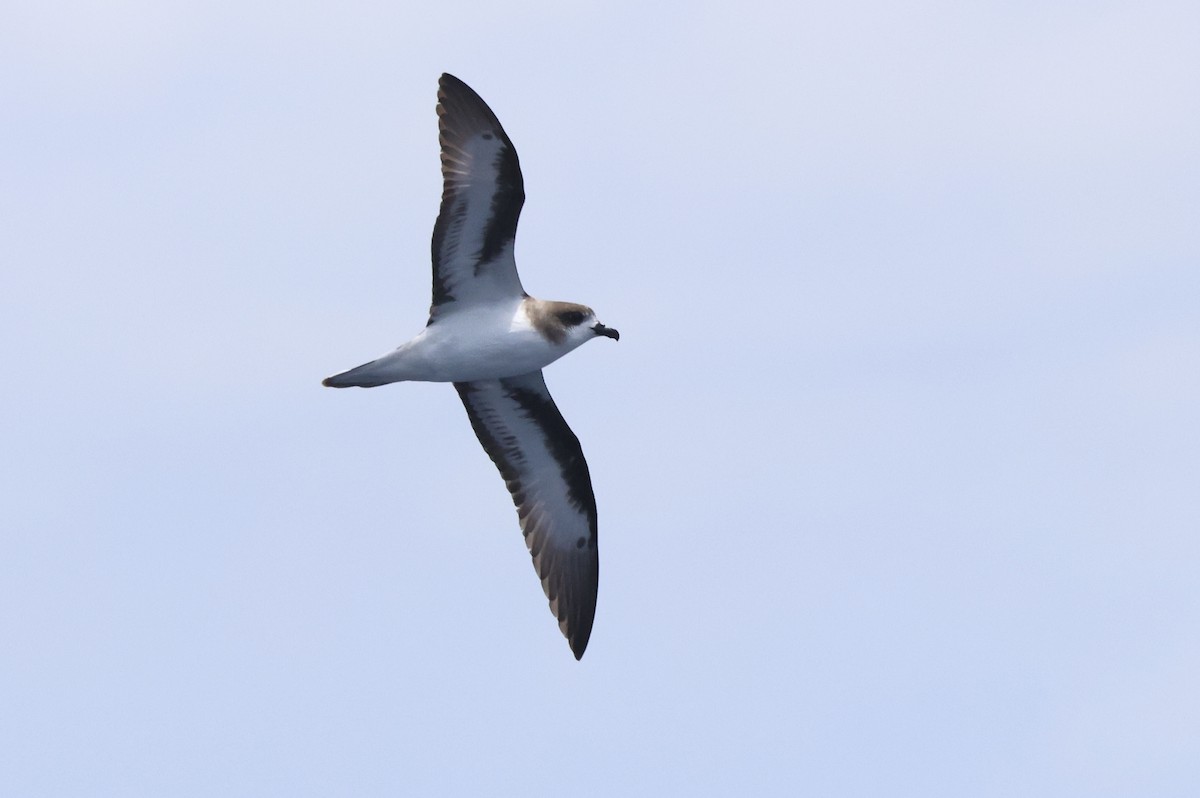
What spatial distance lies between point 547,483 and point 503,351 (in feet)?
7.72

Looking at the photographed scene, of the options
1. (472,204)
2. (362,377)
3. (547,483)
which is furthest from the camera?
(547,483)

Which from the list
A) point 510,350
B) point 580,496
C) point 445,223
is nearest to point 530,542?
point 580,496

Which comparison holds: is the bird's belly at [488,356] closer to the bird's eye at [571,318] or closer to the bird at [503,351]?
the bird at [503,351]

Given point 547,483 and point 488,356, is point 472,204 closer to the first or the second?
point 488,356

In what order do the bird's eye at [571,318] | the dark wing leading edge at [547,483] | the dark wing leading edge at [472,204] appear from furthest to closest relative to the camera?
the dark wing leading edge at [547,483] → the bird's eye at [571,318] → the dark wing leading edge at [472,204]

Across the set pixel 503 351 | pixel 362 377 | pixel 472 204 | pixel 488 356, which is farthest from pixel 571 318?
pixel 362 377

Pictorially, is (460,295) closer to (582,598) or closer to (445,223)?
(445,223)

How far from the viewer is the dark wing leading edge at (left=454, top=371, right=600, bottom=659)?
23688 millimetres

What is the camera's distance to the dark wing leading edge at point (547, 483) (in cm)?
2369

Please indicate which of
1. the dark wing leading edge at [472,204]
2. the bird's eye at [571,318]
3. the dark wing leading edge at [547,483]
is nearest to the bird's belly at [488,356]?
the bird's eye at [571,318]

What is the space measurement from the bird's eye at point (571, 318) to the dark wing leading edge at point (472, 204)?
27.4 inches

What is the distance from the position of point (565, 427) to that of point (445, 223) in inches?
126

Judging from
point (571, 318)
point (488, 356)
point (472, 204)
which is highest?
point (472, 204)

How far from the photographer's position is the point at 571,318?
73.8ft
